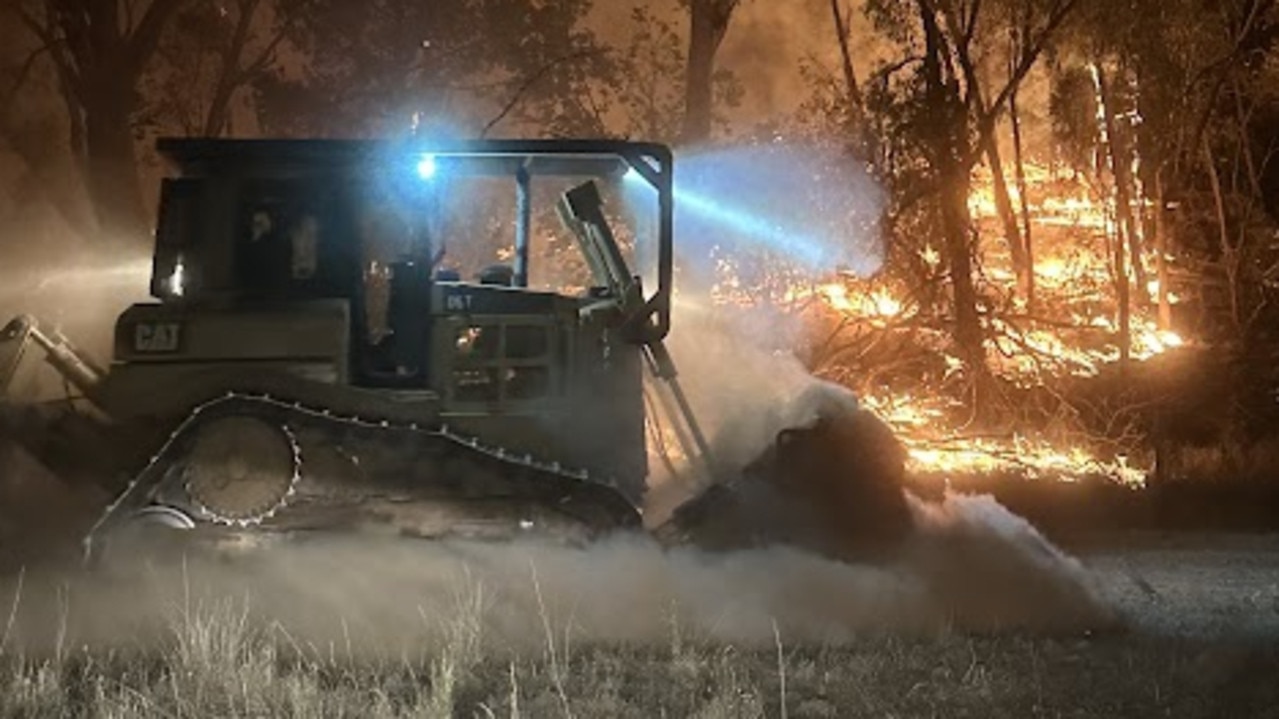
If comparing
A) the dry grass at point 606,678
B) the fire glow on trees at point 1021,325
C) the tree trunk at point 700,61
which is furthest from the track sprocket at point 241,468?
the tree trunk at point 700,61

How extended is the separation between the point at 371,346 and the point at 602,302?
5.22 feet

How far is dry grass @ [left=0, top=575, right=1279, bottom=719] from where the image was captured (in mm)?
6375

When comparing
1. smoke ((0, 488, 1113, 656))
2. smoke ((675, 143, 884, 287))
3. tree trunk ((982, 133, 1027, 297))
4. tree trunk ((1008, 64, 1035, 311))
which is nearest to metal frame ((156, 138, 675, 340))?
smoke ((0, 488, 1113, 656))

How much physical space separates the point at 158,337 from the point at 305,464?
115 centimetres

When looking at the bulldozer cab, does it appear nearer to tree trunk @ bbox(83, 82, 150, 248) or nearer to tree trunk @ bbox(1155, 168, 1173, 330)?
tree trunk @ bbox(83, 82, 150, 248)

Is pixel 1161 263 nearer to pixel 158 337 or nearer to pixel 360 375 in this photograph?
pixel 360 375

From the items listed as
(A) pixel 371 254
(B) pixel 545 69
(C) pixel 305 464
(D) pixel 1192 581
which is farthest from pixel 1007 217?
(C) pixel 305 464

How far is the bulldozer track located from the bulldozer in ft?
0.05

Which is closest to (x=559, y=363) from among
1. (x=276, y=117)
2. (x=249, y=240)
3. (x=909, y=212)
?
(x=249, y=240)

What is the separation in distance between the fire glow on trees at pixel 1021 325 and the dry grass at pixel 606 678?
27.6 ft

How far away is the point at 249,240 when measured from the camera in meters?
8.75

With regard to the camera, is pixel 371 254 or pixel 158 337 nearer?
pixel 158 337

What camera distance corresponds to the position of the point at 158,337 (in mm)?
8414

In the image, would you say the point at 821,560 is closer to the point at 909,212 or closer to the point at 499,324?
the point at 499,324
